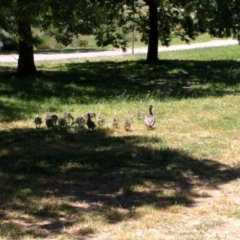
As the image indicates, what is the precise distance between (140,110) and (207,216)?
677cm

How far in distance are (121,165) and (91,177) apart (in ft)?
2.28

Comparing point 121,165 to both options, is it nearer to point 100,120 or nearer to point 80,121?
point 80,121

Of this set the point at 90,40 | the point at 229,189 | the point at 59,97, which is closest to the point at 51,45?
the point at 90,40

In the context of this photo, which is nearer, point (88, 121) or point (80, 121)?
point (88, 121)

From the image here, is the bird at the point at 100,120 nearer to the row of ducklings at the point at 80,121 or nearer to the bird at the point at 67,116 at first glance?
the row of ducklings at the point at 80,121

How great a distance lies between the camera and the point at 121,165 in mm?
9141

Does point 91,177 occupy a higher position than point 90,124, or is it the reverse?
point 90,124

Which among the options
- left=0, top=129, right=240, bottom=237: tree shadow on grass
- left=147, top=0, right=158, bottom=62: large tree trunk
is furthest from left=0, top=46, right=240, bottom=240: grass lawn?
left=147, top=0, right=158, bottom=62: large tree trunk

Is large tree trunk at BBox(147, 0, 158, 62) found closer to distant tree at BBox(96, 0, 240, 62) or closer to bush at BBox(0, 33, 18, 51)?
distant tree at BBox(96, 0, 240, 62)

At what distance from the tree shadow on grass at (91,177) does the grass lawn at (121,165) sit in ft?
0.04

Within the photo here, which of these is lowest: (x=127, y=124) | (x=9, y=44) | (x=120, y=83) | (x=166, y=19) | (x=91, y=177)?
(x=91, y=177)

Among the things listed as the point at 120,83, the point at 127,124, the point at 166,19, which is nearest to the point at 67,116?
the point at 127,124

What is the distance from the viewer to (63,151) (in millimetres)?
10023

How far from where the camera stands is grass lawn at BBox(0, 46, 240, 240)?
263 inches
